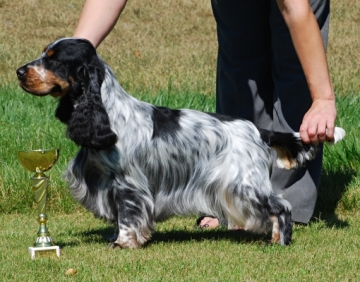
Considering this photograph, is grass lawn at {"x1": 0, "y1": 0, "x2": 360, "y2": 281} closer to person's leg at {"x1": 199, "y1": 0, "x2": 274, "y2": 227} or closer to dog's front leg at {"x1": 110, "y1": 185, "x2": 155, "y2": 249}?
dog's front leg at {"x1": 110, "y1": 185, "x2": 155, "y2": 249}

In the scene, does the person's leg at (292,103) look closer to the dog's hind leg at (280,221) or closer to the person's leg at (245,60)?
the person's leg at (245,60)

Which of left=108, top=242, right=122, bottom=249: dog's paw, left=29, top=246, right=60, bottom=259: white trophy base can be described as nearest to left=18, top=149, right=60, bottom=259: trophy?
left=29, top=246, right=60, bottom=259: white trophy base

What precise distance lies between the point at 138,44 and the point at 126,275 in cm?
1312

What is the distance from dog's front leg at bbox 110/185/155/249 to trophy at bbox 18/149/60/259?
1.57 ft

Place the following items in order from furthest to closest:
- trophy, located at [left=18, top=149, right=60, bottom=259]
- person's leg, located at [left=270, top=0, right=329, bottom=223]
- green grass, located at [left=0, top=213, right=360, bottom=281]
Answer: person's leg, located at [left=270, top=0, right=329, bottom=223], trophy, located at [left=18, top=149, right=60, bottom=259], green grass, located at [left=0, top=213, right=360, bottom=281]

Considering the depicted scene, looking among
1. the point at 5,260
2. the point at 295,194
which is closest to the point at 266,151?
the point at 295,194

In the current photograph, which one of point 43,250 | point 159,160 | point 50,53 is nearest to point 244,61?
point 159,160

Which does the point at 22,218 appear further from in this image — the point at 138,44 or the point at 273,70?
the point at 138,44

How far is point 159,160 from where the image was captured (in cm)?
529

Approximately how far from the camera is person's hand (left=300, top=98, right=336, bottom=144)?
4.71 meters

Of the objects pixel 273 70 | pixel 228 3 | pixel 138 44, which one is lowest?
pixel 138 44

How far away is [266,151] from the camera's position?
5395 mm

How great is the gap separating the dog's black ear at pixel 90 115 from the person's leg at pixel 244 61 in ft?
4.64

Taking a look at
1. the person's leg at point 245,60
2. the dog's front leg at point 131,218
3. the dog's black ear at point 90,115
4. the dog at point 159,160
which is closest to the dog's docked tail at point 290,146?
the dog at point 159,160
